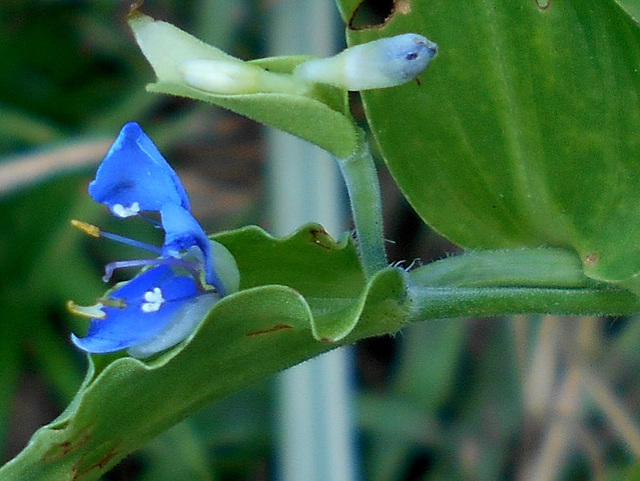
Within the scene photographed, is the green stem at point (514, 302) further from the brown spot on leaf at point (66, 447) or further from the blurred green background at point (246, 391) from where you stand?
the blurred green background at point (246, 391)

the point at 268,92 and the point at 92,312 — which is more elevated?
the point at 268,92

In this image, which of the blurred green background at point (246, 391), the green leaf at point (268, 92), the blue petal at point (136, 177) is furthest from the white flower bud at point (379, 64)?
the blurred green background at point (246, 391)

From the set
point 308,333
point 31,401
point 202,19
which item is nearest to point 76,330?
point 31,401

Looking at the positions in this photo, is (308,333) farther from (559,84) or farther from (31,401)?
(31,401)

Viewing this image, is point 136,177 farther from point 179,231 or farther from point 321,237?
point 321,237

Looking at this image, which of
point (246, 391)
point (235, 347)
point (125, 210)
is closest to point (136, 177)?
point (125, 210)

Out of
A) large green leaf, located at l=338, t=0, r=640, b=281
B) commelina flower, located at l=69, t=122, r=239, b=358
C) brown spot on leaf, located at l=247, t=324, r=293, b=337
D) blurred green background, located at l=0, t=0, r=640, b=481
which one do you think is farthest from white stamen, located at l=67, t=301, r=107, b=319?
blurred green background, located at l=0, t=0, r=640, b=481
